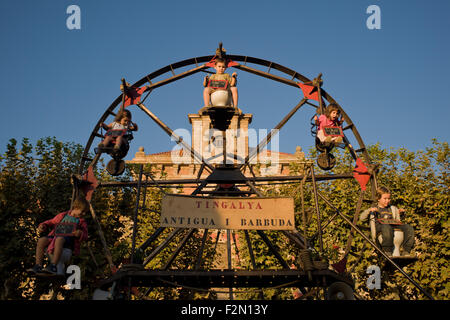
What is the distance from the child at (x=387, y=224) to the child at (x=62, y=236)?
5.84m

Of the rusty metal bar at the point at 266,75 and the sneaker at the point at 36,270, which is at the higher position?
the rusty metal bar at the point at 266,75

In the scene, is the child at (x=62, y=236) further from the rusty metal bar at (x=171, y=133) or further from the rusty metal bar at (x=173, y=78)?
the rusty metal bar at (x=173, y=78)

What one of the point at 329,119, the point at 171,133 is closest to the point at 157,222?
the point at 171,133

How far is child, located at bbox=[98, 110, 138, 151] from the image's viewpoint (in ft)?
28.8

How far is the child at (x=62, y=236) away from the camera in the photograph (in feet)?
22.7

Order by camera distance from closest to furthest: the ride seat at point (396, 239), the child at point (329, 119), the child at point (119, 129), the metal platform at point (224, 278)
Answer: the metal platform at point (224, 278)
the ride seat at point (396, 239)
the child at point (119, 129)
the child at point (329, 119)

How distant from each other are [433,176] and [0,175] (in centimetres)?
1953

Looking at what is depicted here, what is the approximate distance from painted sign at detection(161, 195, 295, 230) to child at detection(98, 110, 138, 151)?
88.5 inches

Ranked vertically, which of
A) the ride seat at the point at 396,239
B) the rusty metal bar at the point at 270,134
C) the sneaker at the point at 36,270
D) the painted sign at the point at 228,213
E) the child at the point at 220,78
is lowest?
the sneaker at the point at 36,270

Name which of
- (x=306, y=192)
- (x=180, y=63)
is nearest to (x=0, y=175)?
(x=180, y=63)

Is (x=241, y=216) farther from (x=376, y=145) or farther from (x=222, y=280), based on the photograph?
Result: (x=376, y=145)

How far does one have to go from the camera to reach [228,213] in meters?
7.45

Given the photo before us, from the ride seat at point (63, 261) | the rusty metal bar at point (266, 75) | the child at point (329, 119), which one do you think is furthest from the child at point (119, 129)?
the child at point (329, 119)
